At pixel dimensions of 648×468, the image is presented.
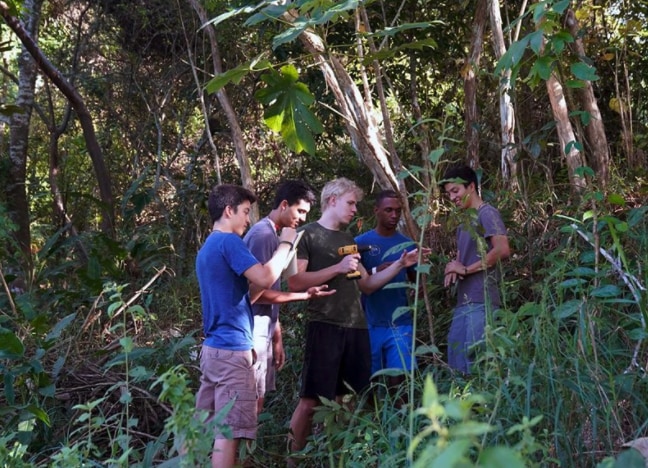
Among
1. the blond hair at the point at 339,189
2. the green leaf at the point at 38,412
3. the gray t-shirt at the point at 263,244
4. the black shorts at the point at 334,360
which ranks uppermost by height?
the blond hair at the point at 339,189

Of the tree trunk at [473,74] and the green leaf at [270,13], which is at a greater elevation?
the tree trunk at [473,74]

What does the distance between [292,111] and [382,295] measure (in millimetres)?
1318

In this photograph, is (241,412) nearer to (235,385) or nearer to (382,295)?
(235,385)

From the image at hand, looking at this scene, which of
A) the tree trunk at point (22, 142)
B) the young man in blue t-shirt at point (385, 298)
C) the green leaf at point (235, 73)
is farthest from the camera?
the tree trunk at point (22, 142)

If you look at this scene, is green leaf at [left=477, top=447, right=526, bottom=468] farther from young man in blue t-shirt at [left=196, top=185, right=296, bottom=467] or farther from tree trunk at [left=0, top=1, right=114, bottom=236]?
tree trunk at [left=0, top=1, right=114, bottom=236]

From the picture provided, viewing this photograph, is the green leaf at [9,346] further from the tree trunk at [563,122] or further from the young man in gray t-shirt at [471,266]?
the tree trunk at [563,122]

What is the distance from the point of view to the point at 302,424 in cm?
523

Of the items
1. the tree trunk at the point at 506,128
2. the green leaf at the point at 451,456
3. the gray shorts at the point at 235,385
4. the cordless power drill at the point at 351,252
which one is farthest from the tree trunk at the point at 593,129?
the green leaf at the point at 451,456

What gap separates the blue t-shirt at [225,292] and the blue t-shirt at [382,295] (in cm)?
106

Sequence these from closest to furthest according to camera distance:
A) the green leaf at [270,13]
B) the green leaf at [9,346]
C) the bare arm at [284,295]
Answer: the green leaf at [270,13]
the bare arm at [284,295]
the green leaf at [9,346]

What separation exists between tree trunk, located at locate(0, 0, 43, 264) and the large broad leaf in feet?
17.3

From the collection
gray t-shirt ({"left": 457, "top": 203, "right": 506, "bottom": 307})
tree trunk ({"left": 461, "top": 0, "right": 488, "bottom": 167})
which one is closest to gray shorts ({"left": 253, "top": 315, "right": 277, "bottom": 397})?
gray t-shirt ({"left": 457, "top": 203, "right": 506, "bottom": 307})

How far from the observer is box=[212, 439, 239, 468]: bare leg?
14.9ft

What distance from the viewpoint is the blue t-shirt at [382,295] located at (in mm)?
5551
